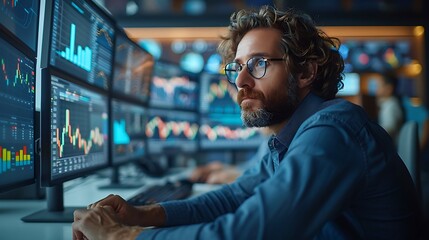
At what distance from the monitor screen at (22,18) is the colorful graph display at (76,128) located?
133mm

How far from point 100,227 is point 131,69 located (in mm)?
1238

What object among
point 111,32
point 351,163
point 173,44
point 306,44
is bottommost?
point 351,163

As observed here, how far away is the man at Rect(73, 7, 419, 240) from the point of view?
2.52 feet

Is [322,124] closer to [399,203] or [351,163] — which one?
[351,163]

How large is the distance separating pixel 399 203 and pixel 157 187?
99 centimetres

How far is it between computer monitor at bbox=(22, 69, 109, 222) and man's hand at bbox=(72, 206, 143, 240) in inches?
9.6

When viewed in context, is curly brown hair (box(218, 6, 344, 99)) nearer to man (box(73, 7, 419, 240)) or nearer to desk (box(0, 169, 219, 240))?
man (box(73, 7, 419, 240))

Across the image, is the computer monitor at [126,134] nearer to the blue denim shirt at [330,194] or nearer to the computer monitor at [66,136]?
the computer monitor at [66,136]

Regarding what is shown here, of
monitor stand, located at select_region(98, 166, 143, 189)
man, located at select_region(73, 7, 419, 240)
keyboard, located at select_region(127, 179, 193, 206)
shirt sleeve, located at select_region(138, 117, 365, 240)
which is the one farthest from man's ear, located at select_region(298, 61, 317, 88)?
monitor stand, located at select_region(98, 166, 143, 189)

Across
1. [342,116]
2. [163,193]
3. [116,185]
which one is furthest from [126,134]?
[342,116]

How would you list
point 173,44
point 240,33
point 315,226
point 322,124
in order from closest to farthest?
point 315,226 → point 322,124 → point 240,33 → point 173,44

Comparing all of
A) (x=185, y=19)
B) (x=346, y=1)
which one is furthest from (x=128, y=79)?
(x=346, y=1)

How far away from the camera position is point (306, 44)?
136 cm

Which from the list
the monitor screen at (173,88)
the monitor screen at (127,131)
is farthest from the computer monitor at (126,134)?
the monitor screen at (173,88)
